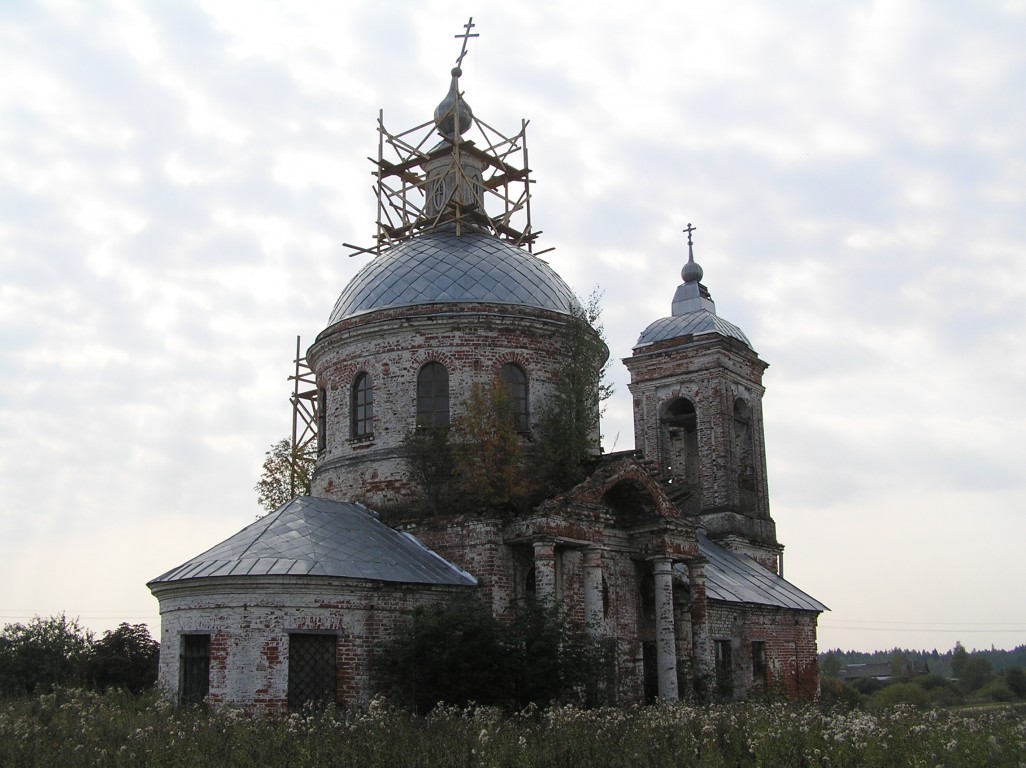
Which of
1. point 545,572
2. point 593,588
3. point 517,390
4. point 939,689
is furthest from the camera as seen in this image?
point 939,689

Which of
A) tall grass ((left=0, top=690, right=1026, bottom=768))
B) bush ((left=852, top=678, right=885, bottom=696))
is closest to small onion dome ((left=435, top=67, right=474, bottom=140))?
tall grass ((left=0, top=690, right=1026, bottom=768))

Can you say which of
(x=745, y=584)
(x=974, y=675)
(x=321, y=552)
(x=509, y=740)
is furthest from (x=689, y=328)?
(x=974, y=675)

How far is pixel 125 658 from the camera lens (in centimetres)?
2272

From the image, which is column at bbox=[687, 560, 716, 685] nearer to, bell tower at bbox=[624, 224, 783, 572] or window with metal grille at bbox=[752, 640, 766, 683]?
window with metal grille at bbox=[752, 640, 766, 683]

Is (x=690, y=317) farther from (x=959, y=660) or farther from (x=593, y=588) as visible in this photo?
(x=959, y=660)

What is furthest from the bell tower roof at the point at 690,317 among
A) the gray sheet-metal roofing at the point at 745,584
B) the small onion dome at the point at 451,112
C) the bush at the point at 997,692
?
the bush at the point at 997,692

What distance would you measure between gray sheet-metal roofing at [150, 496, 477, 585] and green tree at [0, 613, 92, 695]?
36.5ft

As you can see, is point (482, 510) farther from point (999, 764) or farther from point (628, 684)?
point (999, 764)

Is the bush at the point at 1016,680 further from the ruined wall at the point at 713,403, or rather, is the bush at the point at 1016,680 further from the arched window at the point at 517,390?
the arched window at the point at 517,390

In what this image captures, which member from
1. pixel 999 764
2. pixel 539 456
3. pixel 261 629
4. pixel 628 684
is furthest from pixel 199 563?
pixel 999 764

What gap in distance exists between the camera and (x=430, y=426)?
17.4 meters

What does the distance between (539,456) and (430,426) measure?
1.90 meters

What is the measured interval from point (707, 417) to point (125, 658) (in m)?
15.1

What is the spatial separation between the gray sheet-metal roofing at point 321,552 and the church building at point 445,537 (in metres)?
0.04
